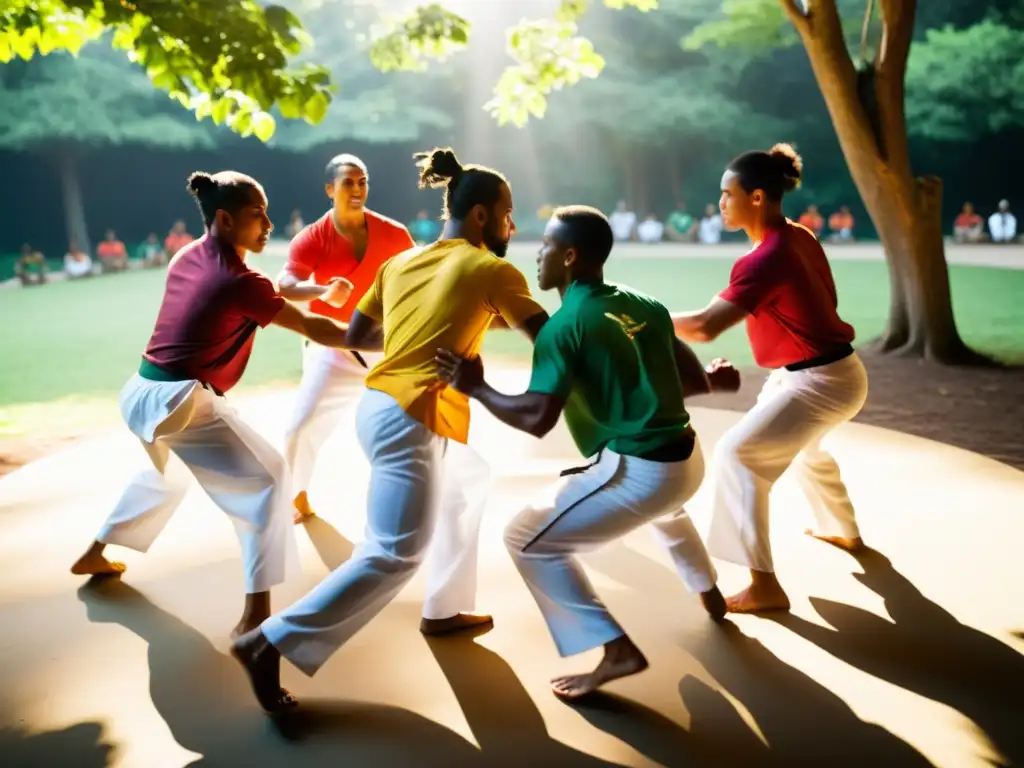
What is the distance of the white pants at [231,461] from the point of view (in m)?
4.02

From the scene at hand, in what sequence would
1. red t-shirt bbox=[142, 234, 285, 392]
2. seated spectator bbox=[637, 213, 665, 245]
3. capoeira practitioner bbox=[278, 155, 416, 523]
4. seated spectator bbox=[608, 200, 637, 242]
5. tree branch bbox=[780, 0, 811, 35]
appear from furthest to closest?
seated spectator bbox=[608, 200, 637, 242] < seated spectator bbox=[637, 213, 665, 245] < tree branch bbox=[780, 0, 811, 35] < capoeira practitioner bbox=[278, 155, 416, 523] < red t-shirt bbox=[142, 234, 285, 392]

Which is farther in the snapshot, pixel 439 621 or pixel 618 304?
pixel 439 621

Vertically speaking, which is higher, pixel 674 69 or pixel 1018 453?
pixel 674 69

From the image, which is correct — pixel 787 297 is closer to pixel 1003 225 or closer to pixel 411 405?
pixel 411 405

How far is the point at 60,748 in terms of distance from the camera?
3.22m

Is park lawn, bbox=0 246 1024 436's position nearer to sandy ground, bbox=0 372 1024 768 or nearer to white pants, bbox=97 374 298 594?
sandy ground, bbox=0 372 1024 768

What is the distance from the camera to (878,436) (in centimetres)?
762

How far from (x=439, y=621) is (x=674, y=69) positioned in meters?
36.0

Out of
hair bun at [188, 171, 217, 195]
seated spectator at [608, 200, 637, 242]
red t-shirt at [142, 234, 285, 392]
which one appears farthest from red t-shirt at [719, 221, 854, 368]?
seated spectator at [608, 200, 637, 242]

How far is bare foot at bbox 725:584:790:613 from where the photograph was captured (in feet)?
14.1

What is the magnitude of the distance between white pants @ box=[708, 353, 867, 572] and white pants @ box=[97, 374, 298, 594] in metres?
1.92

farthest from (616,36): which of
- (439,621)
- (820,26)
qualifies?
(439,621)

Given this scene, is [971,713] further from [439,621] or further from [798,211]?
[798,211]

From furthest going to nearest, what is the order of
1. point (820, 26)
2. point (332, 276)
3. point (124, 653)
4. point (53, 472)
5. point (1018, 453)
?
point (820, 26) → point (1018, 453) → point (53, 472) → point (332, 276) → point (124, 653)
